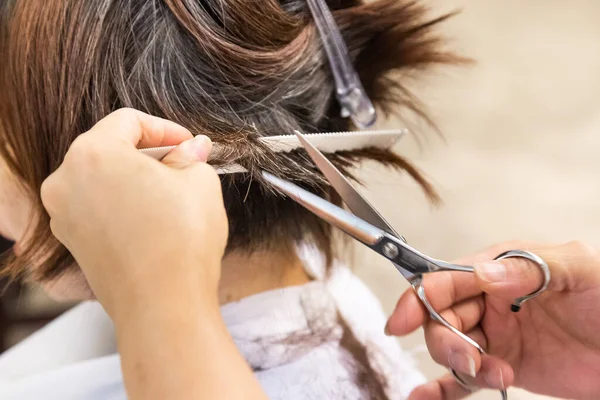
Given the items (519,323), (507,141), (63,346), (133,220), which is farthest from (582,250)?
(63,346)

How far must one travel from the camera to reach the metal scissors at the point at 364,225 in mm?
490

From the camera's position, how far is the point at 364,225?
0.50 m

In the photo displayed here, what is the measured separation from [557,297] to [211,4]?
1.54ft

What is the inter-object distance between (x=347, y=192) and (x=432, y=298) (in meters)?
0.18

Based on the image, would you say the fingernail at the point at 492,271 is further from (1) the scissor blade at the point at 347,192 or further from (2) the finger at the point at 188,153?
(2) the finger at the point at 188,153

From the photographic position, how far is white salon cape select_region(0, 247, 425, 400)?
0.64m

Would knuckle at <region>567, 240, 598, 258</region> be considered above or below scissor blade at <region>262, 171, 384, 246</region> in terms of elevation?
below

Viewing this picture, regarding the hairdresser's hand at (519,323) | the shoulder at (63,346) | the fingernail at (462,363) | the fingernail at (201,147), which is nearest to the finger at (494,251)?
the hairdresser's hand at (519,323)

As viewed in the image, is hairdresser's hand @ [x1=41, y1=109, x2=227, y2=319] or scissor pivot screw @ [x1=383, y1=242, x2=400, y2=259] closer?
hairdresser's hand @ [x1=41, y1=109, x2=227, y2=319]

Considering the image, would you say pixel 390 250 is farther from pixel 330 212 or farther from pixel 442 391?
pixel 442 391

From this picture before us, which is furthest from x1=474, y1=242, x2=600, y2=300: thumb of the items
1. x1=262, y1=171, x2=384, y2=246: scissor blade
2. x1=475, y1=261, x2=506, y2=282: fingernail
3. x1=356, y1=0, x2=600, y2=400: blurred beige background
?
x1=356, y1=0, x2=600, y2=400: blurred beige background

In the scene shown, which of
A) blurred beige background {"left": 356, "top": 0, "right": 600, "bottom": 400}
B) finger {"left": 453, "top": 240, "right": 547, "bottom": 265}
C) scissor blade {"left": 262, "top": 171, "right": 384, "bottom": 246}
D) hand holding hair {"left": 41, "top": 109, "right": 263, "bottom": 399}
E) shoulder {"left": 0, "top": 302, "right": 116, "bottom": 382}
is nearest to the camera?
hand holding hair {"left": 41, "top": 109, "right": 263, "bottom": 399}

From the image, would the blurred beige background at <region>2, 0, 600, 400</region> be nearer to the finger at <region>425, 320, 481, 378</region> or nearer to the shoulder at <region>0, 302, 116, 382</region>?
the shoulder at <region>0, 302, 116, 382</region>

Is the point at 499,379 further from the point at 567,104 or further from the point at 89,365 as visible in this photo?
the point at 567,104
